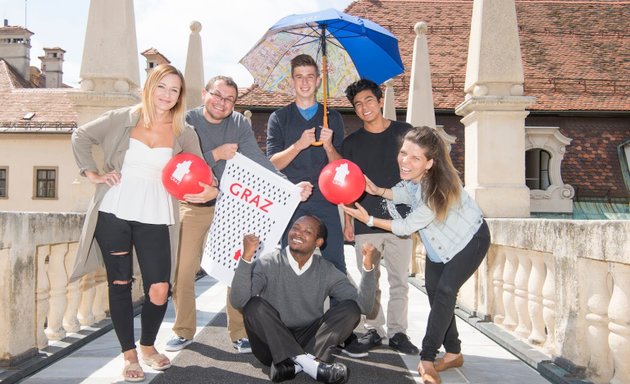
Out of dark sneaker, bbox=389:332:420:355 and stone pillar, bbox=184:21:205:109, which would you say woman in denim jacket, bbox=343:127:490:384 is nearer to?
dark sneaker, bbox=389:332:420:355

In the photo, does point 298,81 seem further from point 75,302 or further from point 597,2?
point 597,2

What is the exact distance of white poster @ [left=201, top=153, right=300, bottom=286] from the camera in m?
4.86

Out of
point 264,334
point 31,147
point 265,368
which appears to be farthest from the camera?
point 31,147

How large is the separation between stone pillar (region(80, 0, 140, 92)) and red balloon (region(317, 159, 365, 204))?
3.41m

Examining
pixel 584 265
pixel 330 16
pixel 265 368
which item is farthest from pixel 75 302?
pixel 584 265

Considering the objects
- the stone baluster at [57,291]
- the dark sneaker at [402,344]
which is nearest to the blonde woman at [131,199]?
the stone baluster at [57,291]

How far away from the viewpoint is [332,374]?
393cm

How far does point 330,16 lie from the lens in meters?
4.98

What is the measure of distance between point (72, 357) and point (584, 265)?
11.9ft

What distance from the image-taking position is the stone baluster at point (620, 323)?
3.77 metres

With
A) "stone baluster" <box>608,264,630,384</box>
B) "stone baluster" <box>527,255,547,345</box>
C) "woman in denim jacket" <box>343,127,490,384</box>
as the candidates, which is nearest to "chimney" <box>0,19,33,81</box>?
"stone baluster" <box>527,255,547,345</box>

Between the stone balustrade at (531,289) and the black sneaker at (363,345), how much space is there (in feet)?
4.02

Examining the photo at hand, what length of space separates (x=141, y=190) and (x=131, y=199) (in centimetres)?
9

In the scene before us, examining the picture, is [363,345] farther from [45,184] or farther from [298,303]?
[45,184]
